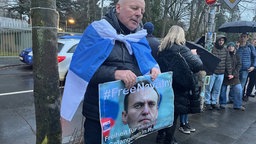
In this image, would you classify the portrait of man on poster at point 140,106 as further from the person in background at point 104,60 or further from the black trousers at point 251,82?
the black trousers at point 251,82

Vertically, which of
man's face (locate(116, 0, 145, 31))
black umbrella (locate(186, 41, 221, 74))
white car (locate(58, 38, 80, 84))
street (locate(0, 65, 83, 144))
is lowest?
street (locate(0, 65, 83, 144))

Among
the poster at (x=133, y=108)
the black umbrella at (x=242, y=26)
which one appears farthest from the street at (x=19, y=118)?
the black umbrella at (x=242, y=26)

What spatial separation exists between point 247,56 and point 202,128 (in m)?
2.88

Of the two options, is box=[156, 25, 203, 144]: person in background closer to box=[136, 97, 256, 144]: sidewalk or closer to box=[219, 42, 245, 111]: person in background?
box=[136, 97, 256, 144]: sidewalk

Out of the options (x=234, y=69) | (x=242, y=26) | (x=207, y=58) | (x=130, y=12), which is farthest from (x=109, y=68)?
(x=242, y=26)

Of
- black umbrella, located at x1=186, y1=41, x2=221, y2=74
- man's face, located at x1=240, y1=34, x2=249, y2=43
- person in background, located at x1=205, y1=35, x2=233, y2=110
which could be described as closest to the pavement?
person in background, located at x1=205, y1=35, x2=233, y2=110

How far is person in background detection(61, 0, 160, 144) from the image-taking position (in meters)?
1.97

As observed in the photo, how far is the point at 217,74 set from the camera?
607 cm

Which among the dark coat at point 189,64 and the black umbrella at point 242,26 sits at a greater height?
the black umbrella at point 242,26

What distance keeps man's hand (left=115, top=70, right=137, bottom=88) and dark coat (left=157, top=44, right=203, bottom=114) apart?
1809 mm

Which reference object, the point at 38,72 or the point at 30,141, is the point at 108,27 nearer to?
the point at 38,72

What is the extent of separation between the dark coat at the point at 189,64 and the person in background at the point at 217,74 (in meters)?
2.34

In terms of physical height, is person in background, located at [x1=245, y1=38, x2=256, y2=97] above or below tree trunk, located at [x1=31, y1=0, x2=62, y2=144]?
below

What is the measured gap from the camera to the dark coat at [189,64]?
3721mm
